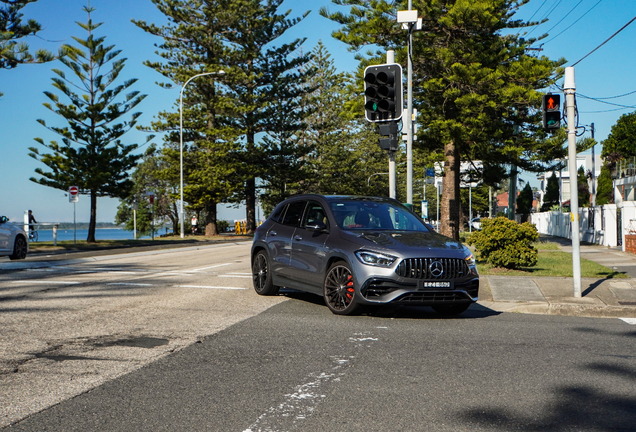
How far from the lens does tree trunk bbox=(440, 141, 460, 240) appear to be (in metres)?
26.5

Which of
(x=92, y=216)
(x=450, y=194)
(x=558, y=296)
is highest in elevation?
(x=450, y=194)

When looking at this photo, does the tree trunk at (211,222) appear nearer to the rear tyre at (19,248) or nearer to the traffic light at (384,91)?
the rear tyre at (19,248)

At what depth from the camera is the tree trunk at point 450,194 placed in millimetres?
26453

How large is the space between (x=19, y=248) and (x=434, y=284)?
15100 mm

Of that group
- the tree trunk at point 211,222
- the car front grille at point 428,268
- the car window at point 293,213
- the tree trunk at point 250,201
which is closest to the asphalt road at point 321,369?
the car front grille at point 428,268

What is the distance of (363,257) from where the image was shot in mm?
8219

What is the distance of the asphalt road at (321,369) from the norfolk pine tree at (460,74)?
17.4 m

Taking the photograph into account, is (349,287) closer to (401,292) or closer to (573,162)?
(401,292)

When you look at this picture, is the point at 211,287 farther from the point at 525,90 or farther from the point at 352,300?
the point at 525,90

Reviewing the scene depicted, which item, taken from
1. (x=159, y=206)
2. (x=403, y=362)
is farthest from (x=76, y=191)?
(x=159, y=206)

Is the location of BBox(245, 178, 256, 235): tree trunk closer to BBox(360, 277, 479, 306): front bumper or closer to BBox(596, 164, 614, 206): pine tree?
BBox(596, 164, 614, 206): pine tree

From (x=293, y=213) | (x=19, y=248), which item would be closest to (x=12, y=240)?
(x=19, y=248)

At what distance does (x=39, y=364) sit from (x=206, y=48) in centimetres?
4432

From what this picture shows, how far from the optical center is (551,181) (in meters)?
74.9
